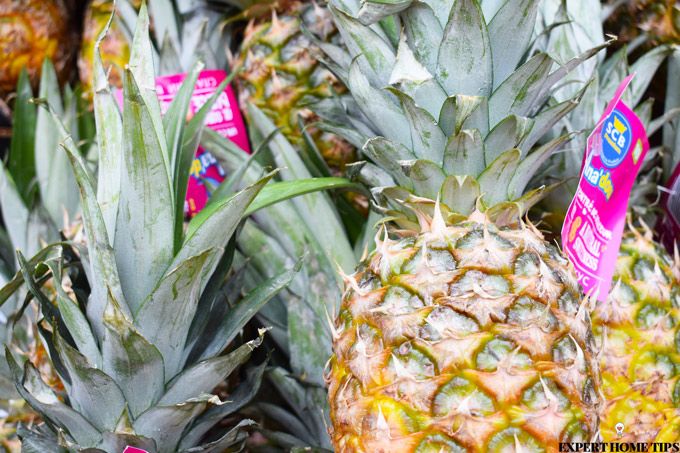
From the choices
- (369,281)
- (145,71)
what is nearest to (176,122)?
(145,71)

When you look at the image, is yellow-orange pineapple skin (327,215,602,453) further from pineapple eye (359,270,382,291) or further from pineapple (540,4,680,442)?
pineapple (540,4,680,442)

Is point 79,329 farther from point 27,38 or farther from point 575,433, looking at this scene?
point 27,38

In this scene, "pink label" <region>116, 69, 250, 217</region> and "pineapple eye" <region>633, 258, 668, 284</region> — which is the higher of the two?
"pink label" <region>116, 69, 250, 217</region>

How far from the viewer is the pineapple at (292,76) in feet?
5.12


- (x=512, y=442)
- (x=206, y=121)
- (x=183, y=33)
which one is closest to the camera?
(x=512, y=442)

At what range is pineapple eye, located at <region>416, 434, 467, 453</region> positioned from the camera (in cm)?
85

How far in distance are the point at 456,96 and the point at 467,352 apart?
0.33m

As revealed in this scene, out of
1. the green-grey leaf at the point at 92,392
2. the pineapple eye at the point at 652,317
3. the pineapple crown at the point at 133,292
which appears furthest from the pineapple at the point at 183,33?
the pineapple eye at the point at 652,317

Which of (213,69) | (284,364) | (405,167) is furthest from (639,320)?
(213,69)

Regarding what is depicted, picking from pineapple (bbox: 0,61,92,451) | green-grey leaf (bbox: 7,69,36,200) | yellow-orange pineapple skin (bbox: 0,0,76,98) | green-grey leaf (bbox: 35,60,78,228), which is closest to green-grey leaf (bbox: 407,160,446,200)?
pineapple (bbox: 0,61,92,451)

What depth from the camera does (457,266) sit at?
928mm

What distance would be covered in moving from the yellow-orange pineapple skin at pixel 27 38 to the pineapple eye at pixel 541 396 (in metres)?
1.74

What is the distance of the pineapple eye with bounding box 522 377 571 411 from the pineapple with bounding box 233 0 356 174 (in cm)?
80

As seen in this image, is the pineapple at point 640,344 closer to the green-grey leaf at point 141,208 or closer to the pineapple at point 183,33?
the green-grey leaf at point 141,208
